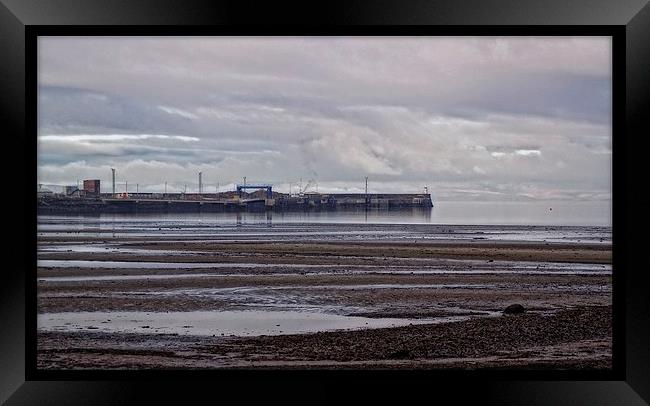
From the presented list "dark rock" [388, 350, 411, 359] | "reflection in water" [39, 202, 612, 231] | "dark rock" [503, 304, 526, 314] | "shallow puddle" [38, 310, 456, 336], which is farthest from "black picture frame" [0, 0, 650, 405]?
"reflection in water" [39, 202, 612, 231]

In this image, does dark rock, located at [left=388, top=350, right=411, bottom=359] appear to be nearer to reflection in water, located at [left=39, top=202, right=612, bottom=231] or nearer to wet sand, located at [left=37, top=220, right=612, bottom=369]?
wet sand, located at [left=37, top=220, right=612, bottom=369]

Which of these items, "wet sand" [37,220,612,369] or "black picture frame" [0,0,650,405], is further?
"wet sand" [37,220,612,369]

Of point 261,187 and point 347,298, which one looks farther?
point 261,187

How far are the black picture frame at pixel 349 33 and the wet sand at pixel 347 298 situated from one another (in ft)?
9.23

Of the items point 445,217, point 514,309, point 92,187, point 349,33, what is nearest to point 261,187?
point 92,187

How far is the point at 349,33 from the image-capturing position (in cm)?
391

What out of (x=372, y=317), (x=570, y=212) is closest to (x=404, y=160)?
(x=570, y=212)

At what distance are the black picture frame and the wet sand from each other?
2.81 m

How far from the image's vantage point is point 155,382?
3852 millimetres

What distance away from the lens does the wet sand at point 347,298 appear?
7.44m

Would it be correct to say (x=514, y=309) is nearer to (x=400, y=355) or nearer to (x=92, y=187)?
(x=400, y=355)

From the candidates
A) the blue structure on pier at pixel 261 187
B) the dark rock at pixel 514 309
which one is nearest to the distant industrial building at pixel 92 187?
the blue structure on pier at pixel 261 187

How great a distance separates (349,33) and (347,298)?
262 inches

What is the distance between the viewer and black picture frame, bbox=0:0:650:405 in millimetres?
3832
